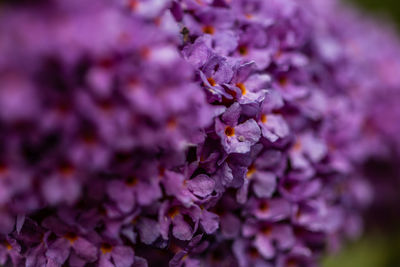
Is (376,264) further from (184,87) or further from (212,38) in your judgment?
(184,87)

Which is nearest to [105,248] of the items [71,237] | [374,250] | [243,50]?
[71,237]

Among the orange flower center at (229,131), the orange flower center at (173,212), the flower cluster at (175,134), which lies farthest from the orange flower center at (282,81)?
the orange flower center at (173,212)

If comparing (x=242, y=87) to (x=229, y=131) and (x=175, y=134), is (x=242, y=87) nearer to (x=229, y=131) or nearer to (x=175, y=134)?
(x=229, y=131)

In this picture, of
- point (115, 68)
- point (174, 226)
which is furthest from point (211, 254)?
point (115, 68)

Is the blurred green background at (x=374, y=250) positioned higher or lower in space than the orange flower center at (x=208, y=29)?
lower

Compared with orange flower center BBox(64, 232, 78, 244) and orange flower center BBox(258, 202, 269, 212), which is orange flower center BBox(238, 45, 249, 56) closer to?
orange flower center BBox(258, 202, 269, 212)

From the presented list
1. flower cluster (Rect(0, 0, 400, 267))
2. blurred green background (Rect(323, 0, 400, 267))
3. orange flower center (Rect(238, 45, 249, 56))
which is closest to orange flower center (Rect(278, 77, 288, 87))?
flower cluster (Rect(0, 0, 400, 267))

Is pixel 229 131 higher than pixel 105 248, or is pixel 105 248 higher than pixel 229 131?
pixel 229 131

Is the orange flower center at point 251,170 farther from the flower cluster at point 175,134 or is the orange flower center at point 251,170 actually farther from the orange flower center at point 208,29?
the orange flower center at point 208,29
